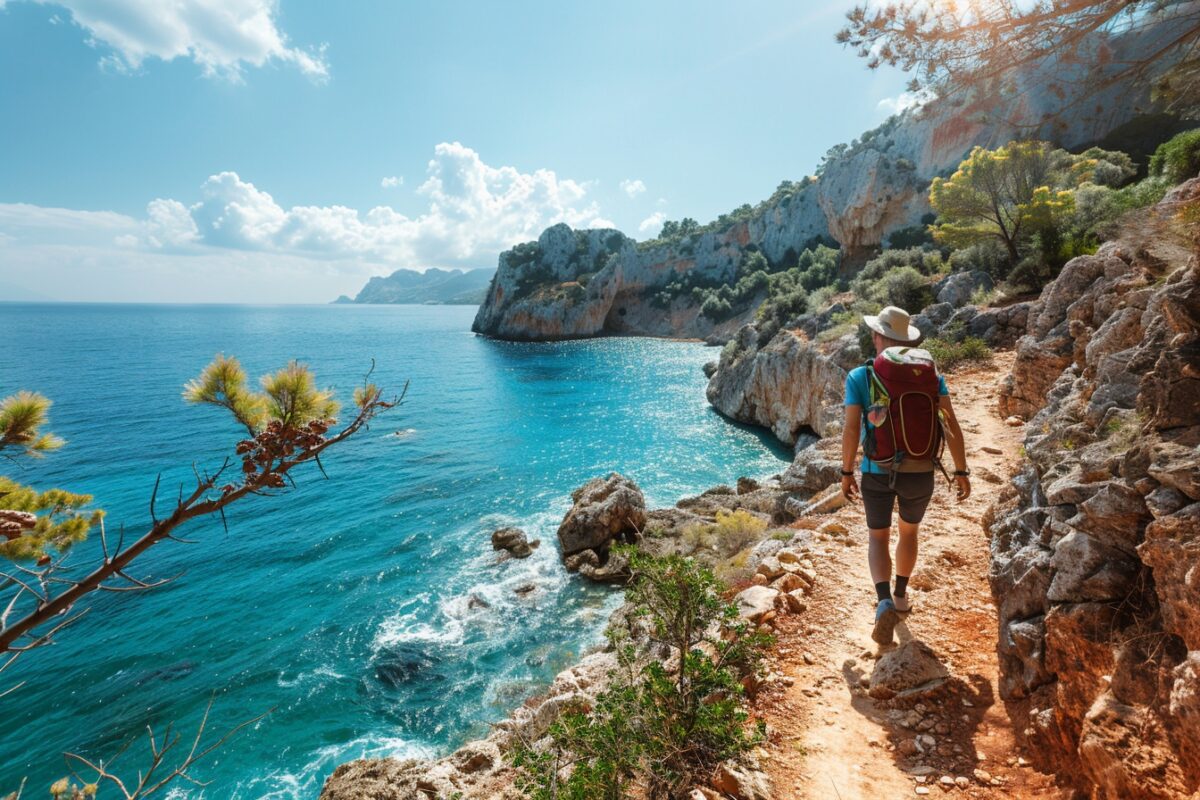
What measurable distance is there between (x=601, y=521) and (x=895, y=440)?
1262 centimetres

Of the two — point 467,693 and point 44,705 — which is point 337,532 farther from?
point 467,693

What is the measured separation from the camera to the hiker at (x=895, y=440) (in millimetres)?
3873

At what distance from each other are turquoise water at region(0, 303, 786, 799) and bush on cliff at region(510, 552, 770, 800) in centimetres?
377

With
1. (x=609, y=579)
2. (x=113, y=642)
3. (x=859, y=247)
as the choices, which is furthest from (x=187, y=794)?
(x=859, y=247)

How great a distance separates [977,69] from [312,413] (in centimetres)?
776

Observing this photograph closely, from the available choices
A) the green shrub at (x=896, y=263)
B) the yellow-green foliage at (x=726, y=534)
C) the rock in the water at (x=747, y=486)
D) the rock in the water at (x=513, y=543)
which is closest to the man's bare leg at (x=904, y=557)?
the yellow-green foliage at (x=726, y=534)

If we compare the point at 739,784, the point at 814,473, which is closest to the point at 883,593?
the point at 739,784

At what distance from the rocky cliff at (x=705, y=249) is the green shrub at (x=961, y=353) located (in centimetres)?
3794

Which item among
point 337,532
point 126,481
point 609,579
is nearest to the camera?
point 609,579

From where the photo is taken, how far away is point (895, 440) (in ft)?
12.9

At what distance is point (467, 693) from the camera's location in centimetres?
1078

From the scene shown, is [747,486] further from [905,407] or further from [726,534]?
[905,407]

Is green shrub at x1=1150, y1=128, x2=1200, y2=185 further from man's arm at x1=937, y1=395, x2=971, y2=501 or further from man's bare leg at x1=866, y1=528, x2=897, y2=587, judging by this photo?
man's bare leg at x1=866, y1=528, x2=897, y2=587

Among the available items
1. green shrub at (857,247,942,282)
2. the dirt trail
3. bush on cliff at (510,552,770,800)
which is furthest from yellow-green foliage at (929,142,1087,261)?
bush on cliff at (510,552,770,800)
